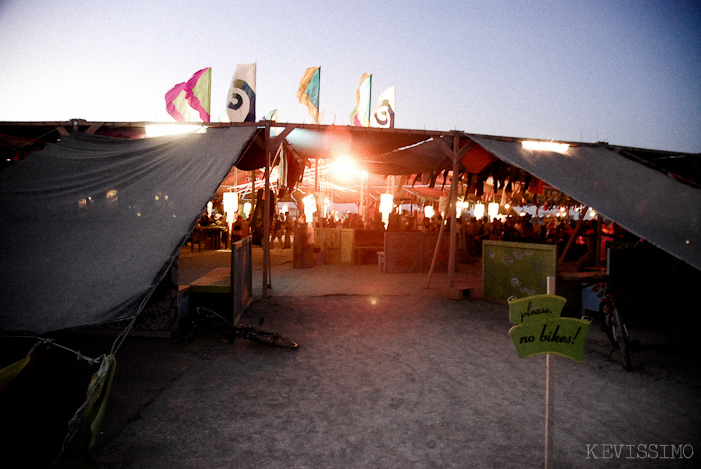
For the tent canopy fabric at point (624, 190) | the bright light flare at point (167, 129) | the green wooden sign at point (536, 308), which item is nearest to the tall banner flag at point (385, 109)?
the tent canopy fabric at point (624, 190)

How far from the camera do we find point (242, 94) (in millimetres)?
9125

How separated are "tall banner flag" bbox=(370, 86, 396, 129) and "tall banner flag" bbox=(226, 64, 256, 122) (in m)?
4.89

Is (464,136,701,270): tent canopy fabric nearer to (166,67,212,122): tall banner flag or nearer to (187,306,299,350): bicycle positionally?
(187,306,299,350): bicycle

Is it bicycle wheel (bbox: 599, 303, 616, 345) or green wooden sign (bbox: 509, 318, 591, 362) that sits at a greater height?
green wooden sign (bbox: 509, 318, 591, 362)

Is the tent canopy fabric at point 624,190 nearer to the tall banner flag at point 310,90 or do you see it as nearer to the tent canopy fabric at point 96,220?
the tent canopy fabric at point 96,220

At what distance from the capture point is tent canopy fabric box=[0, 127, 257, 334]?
3.44 m

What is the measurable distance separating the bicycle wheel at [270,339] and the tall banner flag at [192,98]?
7308 mm

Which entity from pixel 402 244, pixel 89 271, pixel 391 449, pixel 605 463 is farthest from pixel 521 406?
pixel 402 244

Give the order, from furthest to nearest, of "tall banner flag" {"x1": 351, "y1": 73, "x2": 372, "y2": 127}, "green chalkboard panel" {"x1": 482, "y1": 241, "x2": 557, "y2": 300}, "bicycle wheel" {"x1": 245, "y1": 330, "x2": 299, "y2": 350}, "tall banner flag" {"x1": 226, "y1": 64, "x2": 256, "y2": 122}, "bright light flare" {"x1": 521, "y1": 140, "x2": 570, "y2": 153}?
"tall banner flag" {"x1": 351, "y1": 73, "x2": 372, "y2": 127} < "tall banner flag" {"x1": 226, "y1": 64, "x2": 256, "y2": 122} < "bright light flare" {"x1": 521, "y1": 140, "x2": 570, "y2": 153} < "green chalkboard panel" {"x1": 482, "y1": 241, "x2": 557, "y2": 300} < "bicycle wheel" {"x1": 245, "y1": 330, "x2": 299, "y2": 350}

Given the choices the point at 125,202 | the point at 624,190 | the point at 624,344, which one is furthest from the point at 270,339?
the point at 624,190

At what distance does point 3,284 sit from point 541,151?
25.6 feet

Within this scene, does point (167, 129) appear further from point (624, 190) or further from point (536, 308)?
point (624, 190)

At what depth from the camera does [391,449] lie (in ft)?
9.04

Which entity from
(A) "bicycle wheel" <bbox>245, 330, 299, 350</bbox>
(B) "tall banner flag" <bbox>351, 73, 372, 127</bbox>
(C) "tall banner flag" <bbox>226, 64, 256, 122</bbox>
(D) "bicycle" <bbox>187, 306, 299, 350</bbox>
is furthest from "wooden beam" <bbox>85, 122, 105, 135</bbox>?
(B) "tall banner flag" <bbox>351, 73, 372, 127</bbox>
